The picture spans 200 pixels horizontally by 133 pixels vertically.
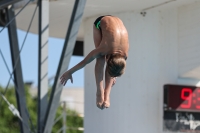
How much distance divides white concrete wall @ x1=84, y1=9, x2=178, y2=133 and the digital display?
186 mm

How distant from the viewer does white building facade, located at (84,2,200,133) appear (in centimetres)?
1078

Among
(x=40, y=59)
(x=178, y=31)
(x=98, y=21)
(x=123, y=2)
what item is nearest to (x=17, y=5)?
(x=40, y=59)

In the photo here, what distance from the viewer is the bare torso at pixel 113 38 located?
579cm

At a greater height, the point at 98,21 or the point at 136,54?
the point at 98,21

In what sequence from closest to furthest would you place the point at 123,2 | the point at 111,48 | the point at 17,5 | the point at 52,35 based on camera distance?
the point at 111,48, the point at 123,2, the point at 17,5, the point at 52,35

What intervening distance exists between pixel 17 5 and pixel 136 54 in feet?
7.81

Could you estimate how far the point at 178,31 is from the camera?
35.9 feet

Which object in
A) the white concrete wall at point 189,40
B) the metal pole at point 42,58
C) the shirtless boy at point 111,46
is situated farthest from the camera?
the metal pole at point 42,58

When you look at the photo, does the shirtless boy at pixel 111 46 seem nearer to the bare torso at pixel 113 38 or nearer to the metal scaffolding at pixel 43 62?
the bare torso at pixel 113 38

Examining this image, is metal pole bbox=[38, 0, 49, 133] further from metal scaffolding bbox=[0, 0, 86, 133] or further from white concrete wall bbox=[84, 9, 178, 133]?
white concrete wall bbox=[84, 9, 178, 133]

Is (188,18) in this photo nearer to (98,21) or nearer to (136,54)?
(136,54)

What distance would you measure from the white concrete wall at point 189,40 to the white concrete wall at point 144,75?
129 millimetres

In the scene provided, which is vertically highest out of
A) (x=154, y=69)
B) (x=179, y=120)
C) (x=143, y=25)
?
(x=143, y=25)

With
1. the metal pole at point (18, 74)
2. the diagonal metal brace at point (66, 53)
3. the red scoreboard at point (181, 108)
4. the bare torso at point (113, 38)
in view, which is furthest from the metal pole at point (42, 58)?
the bare torso at point (113, 38)
